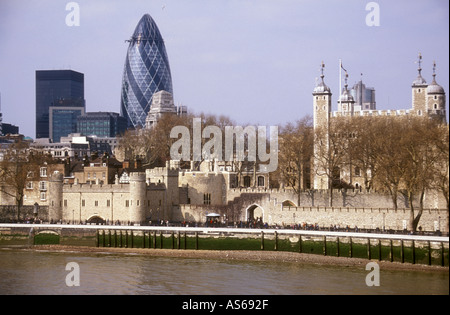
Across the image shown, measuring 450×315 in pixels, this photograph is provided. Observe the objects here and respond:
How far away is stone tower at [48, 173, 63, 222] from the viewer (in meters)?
80.4

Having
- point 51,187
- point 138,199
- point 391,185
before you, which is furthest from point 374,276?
point 51,187

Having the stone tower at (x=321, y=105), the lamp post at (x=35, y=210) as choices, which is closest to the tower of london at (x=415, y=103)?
the stone tower at (x=321, y=105)

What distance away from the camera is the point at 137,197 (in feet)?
252

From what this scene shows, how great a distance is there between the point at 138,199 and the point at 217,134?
23.5 m

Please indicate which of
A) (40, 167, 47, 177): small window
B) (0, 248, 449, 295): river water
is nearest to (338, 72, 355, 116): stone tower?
(40, 167, 47, 177): small window

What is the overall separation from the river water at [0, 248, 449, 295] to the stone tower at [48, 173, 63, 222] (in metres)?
17.3

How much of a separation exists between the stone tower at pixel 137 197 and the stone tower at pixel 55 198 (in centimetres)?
771

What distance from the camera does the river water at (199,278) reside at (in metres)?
48.8

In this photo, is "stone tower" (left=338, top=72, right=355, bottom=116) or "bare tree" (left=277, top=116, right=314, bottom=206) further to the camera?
"stone tower" (left=338, top=72, right=355, bottom=116)

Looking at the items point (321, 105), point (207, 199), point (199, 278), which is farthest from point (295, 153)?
point (199, 278)

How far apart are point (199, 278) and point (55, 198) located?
30.9 metres

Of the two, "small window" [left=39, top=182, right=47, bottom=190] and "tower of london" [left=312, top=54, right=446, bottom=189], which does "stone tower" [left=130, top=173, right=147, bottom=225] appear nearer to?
"small window" [left=39, top=182, right=47, bottom=190]
